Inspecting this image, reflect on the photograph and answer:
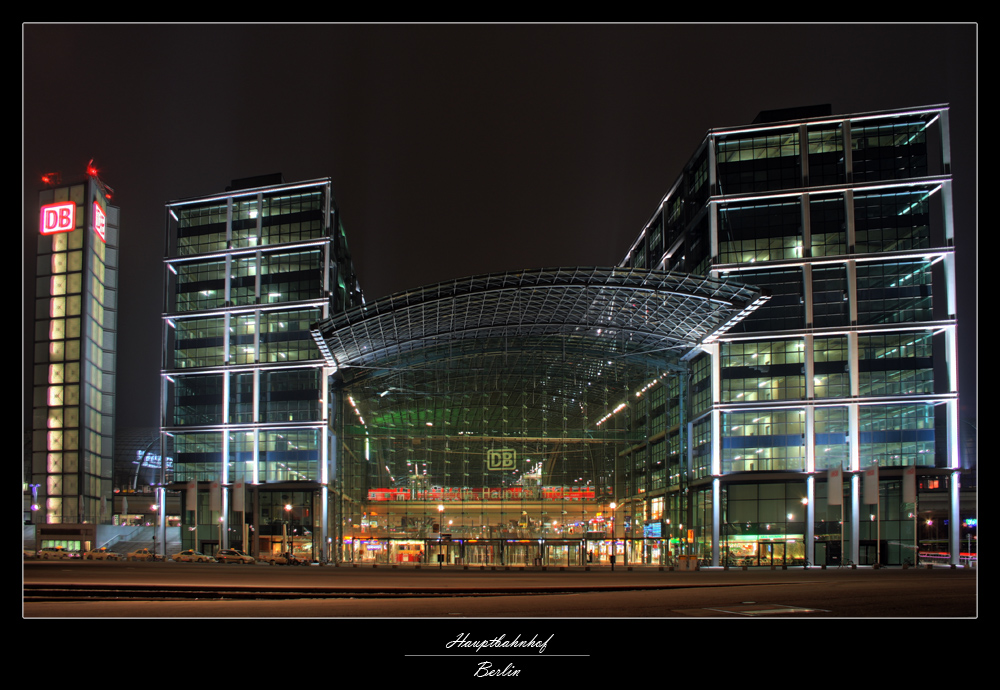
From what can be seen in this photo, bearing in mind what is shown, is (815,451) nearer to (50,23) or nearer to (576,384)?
(576,384)

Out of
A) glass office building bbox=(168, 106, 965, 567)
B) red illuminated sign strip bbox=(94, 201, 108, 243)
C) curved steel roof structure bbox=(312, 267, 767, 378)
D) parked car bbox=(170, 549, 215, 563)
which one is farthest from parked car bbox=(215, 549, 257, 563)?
red illuminated sign strip bbox=(94, 201, 108, 243)

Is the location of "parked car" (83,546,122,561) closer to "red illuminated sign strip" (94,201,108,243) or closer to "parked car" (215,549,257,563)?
"parked car" (215,549,257,563)

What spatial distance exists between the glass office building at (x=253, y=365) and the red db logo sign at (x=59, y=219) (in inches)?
1397

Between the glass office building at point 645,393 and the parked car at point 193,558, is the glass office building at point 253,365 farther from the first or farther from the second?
the parked car at point 193,558

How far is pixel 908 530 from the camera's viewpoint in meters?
59.8

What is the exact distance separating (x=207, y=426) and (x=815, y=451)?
53.4 m

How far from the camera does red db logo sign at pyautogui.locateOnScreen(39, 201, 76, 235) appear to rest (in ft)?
338

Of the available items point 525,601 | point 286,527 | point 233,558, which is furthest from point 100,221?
point 525,601

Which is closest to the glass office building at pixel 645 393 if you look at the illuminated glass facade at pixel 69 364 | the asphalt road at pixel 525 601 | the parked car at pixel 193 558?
the parked car at pixel 193 558

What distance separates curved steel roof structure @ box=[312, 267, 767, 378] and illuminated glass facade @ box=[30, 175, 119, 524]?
5279 cm

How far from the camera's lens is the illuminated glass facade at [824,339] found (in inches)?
2359

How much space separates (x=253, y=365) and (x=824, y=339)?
1984 inches
